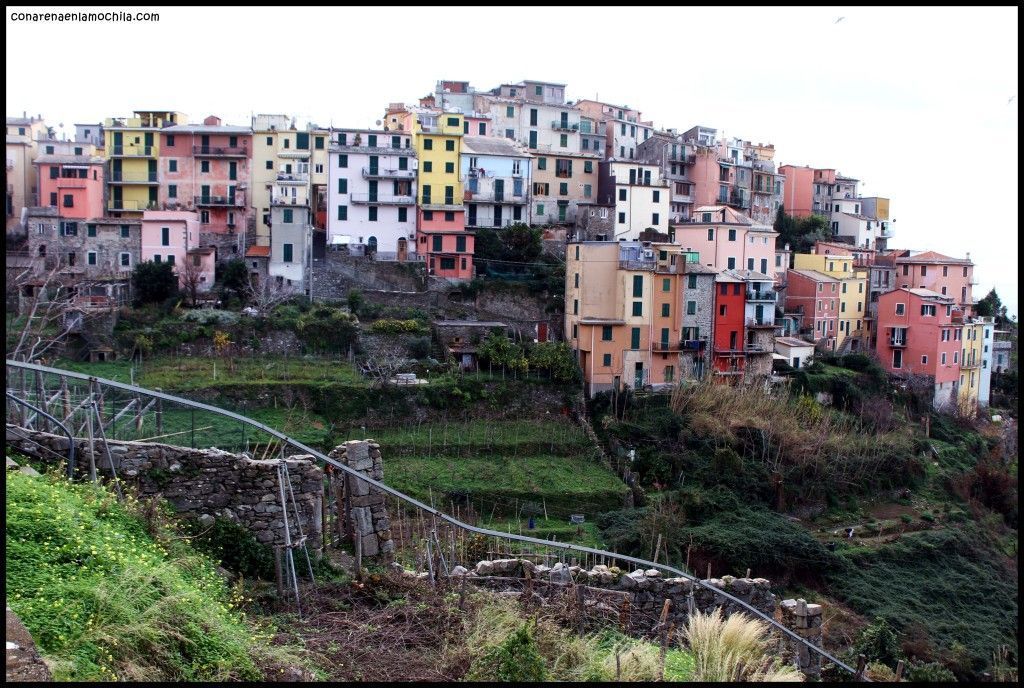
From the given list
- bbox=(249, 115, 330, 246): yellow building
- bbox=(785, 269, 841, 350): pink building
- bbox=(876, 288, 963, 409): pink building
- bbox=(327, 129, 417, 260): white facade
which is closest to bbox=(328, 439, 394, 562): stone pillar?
bbox=(327, 129, 417, 260): white facade

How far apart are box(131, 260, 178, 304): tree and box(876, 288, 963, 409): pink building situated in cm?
2828

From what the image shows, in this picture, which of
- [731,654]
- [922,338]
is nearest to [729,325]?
[922,338]

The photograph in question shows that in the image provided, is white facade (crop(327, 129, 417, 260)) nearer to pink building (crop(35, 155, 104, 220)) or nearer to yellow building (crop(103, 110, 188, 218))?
yellow building (crop(103, 110, 188, 218))

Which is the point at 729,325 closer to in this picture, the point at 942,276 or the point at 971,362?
the point at 971,362

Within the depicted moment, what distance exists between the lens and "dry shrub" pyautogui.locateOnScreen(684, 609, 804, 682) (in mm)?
9039

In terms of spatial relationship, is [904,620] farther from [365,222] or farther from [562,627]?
[365,222]

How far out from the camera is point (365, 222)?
43.9 meters

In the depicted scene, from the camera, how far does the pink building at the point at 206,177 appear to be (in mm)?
44906

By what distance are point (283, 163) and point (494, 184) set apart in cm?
874

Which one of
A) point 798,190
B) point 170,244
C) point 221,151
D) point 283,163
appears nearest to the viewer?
point 170,244

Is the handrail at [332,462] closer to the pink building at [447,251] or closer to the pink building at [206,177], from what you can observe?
the pink building at [447,251]

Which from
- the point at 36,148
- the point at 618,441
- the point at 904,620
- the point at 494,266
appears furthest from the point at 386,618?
the point at 36,148

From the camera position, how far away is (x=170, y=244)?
133 ft

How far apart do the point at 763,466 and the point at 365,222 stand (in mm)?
18457
